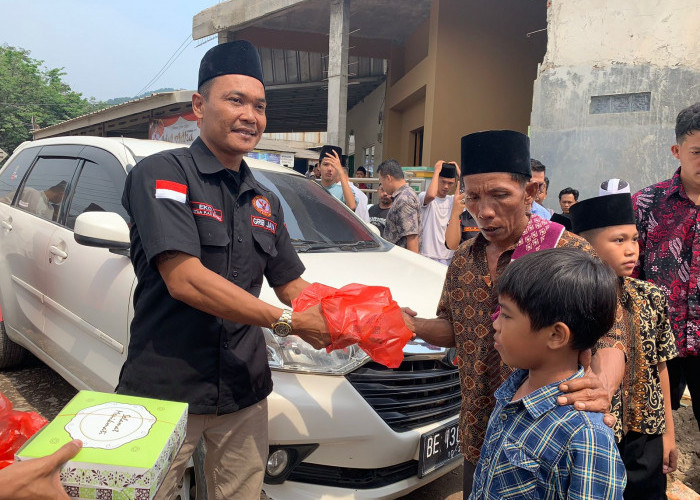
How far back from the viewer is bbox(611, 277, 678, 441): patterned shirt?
1.85m

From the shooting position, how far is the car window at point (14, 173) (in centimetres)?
414

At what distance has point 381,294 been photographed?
5.93ft

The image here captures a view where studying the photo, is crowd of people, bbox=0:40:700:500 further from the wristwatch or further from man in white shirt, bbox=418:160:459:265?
man in white shirt, bbox=418:160:459:265

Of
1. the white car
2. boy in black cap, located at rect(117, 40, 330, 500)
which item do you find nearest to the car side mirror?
the white car

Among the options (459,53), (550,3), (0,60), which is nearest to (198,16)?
(459,53)

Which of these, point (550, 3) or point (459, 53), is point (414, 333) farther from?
point (459, 53)

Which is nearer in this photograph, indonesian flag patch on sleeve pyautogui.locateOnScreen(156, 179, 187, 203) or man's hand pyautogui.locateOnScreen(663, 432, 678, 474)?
indonesian flag patch on sleeve pyautogui.locateOnScreen(156, 179, 187, 203)

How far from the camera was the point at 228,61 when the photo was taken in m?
1.81

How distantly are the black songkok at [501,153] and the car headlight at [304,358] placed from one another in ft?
3.18

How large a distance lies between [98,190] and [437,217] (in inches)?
125

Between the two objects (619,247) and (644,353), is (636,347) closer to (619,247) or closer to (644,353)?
(644,353)

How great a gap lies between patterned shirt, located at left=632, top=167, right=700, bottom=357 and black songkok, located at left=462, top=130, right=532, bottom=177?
1.26 meters

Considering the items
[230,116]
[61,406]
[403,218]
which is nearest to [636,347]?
[230,116]

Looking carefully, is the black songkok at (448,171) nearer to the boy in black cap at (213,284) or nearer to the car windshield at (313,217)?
the car windshield at (313,217)
